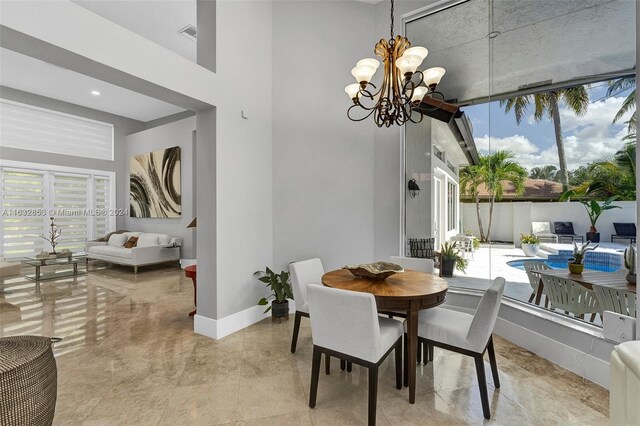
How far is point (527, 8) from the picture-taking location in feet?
9.73

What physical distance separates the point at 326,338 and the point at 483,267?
2.47m

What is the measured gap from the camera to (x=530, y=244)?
3.04 metres

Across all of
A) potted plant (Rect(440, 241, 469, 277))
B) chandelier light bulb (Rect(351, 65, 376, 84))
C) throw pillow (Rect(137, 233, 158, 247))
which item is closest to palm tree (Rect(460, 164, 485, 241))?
potted plant (Rect(440, 241, 469, 277))

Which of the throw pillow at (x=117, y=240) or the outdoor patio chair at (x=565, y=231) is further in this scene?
the throw pillow at (x=117, y=240)

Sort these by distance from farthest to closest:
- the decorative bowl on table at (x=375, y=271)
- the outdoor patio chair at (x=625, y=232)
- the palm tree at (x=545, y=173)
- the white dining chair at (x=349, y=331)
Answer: the palm tree at (x=545, y=173) → the outdoor patio chair at (x=625, y=232) → the decorative bowl on table at (x=375, y=271) → the white dining chair at (x=349, y=331)

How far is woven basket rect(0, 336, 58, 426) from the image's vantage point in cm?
135

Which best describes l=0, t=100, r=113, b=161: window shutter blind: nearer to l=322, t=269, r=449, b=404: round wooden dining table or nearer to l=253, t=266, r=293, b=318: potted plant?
l=253, t=266, r=293, b=318: potted plant

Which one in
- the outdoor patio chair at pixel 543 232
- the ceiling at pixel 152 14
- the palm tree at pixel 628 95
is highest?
the ceiling at pixel 152 14

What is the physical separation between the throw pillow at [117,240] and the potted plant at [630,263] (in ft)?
26.7

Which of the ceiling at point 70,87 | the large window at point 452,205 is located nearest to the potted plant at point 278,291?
the large window at point 452,205

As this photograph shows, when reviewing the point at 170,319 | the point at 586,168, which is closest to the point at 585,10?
the point at 586,168

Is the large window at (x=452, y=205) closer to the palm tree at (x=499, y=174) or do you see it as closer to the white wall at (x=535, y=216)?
the white wall at (x=535, y=216)

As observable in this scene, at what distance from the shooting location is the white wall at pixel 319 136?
3631mm

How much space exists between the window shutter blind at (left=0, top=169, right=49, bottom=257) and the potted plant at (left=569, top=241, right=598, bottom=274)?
30.7 feet
